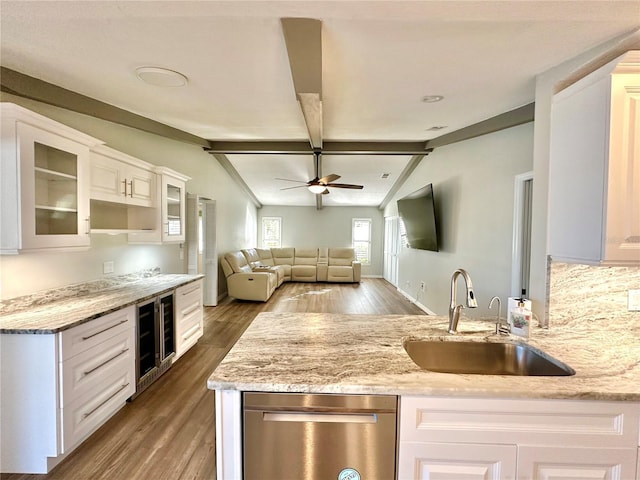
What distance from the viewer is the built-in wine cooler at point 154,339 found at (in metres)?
2.52

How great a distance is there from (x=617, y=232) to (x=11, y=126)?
10.5ft

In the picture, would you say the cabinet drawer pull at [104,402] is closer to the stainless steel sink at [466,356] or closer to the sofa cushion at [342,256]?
the stainless steel sink at [466,356]

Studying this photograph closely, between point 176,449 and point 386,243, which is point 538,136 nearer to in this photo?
point 176,449

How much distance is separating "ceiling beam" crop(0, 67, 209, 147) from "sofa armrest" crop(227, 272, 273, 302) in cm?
320

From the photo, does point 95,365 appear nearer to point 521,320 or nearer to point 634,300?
point 521,320

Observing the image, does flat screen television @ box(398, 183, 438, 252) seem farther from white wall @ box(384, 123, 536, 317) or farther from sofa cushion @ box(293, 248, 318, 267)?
sofa cushion @ box(293, 248, 318, 267)

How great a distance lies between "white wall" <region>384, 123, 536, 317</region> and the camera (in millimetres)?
3121

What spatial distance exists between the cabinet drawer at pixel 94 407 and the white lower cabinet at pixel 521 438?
1.99 metres

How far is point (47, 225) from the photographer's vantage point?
1.95 meters

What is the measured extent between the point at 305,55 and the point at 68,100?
2.06m

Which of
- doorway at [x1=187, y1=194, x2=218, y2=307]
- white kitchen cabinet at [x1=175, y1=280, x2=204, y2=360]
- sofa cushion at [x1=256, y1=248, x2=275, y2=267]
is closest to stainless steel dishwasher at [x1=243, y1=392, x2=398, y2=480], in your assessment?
white kitchen cabinet at [x1=175, y1=280, x2=204, y2=360]

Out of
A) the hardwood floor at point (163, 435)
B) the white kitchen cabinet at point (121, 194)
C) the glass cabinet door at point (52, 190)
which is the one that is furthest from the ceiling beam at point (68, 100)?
the hardwood floor at point (163, 435)

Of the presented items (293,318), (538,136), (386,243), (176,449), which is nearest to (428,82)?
(538,136)

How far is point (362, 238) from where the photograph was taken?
9.55 metres
